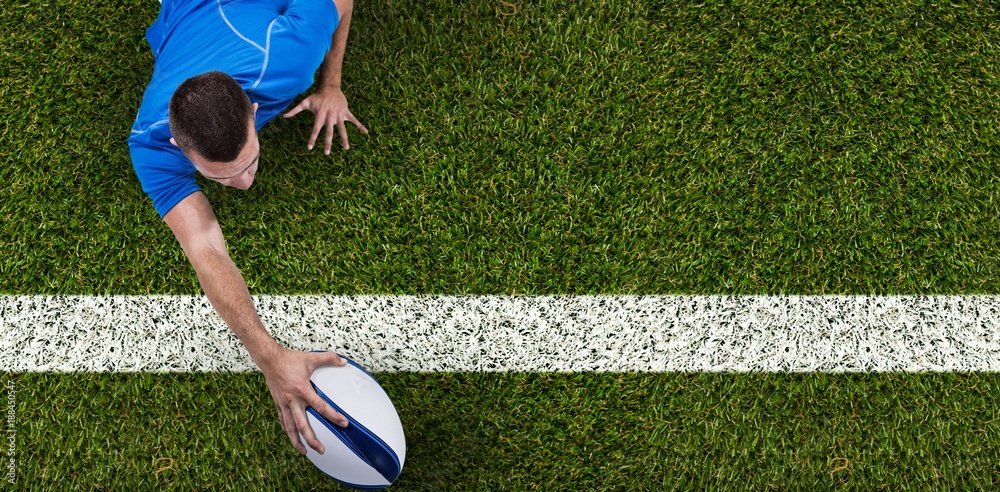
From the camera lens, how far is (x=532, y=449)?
3.18 m

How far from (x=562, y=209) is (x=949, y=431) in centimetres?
224

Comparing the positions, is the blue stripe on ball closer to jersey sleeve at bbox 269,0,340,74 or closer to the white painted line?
the white painted line

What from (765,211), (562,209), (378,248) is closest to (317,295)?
(378,248)

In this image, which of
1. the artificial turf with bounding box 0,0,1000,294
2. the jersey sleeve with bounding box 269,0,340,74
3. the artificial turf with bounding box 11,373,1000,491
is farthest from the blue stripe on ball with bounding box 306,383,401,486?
the jersey sleeve with bounding box 269,0,340,74

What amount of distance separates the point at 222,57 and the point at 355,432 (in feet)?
5.28

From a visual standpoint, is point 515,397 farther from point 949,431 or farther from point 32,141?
point 32,141

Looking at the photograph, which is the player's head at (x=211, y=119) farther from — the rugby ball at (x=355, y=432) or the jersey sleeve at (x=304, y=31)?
the rugby ball at (x=355, y=432)

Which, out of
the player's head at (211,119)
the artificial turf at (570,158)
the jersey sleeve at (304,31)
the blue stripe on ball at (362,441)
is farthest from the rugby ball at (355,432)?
the jersey sleeve at (304,31)

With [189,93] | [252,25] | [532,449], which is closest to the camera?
[189,93]

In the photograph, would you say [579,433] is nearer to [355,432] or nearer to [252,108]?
[355,432]

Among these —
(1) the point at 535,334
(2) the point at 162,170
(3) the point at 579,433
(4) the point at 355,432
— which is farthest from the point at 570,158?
(2) the point at 162,170

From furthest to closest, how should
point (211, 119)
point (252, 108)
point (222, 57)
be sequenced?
point (222, 57)
point (252, 108)
point (211, 119)

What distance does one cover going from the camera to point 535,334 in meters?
3.22

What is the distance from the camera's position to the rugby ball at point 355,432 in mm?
2602
